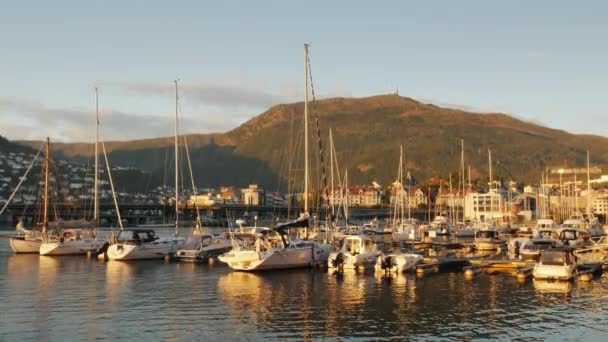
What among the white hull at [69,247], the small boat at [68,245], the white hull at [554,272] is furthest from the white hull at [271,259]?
the small boat at [68,245]

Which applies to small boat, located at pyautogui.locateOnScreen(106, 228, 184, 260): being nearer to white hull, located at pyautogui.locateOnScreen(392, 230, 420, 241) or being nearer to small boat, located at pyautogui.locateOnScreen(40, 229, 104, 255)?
small boat, located at pyautogui.locateOnScreen(40, 229, 104, 255)

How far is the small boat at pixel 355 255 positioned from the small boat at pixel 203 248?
50.0ft

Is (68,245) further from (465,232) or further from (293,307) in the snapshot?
(465,232)

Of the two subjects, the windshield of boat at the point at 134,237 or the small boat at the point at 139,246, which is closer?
the small boat at the point at 139,246

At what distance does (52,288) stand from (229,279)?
11.7 meters

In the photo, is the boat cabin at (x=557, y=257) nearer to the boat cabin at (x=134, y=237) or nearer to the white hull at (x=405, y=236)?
the boat cabin at (x=134, y=237)

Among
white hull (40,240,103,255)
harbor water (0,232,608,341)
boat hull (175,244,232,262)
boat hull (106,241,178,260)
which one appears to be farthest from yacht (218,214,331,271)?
white hull (40,240,103,255)

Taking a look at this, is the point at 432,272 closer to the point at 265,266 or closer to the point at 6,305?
the point at 265,266

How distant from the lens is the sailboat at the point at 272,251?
50625 millimetres

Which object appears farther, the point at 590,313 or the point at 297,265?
the point at 297,265

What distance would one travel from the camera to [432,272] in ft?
167

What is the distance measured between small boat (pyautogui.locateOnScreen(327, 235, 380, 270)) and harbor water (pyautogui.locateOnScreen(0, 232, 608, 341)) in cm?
160

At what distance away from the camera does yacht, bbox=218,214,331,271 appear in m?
50.6

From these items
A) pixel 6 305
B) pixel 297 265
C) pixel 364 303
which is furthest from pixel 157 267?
pixel 364 303
